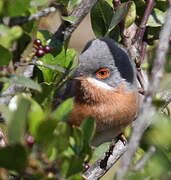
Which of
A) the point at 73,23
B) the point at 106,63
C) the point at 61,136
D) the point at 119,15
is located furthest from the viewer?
the point at 106,63

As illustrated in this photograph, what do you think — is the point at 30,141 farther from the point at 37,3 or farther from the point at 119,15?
the point at 119,15

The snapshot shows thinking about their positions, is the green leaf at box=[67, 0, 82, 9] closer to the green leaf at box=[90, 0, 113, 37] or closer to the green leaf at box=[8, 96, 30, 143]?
the green leaf at box=[90, 0, 113, 37]

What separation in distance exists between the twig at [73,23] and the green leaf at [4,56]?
1.03 metres

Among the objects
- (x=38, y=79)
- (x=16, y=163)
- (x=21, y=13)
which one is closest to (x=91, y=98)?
(x=38, y=79)

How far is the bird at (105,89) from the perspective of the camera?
3598 mm

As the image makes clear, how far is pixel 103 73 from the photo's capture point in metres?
3.93

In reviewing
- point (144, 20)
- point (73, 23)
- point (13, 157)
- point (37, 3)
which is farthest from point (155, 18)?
point (13, 157)

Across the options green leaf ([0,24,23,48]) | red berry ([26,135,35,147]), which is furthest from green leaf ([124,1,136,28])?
red berry ([26,135,35,147])

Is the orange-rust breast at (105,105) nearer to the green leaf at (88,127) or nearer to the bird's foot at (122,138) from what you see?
the bird's foot at (122,138)

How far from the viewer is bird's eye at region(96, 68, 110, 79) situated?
3.86 m

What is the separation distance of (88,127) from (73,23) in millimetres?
1136

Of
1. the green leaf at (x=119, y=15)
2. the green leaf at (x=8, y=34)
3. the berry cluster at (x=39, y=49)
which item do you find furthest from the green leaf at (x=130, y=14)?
the green leaf at (x=8, y=34)

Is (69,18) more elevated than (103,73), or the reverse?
(69,18)

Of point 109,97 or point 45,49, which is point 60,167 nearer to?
point 45,49
